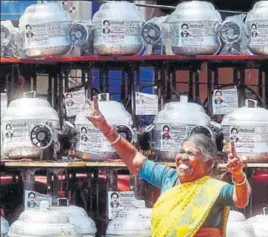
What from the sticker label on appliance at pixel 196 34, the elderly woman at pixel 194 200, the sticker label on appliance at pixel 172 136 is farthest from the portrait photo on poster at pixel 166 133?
the elderly woman at pixel 194 200

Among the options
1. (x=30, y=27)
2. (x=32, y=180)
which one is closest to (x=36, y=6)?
(x=30, y=27)

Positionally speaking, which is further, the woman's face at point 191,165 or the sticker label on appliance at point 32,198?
the sticker label on appliance at point 32,198

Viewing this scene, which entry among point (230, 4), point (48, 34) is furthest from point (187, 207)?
point (230, 4)

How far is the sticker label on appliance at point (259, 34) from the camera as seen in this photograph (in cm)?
659

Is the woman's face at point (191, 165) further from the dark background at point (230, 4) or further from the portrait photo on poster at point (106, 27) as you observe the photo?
the dark background at point (230, 4)

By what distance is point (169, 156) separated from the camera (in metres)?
6.54

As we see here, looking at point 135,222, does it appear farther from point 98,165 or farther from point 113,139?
point 113,139

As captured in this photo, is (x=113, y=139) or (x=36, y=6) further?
(x=36, y=6)

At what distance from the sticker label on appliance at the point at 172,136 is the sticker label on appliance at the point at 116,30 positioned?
772 millimetres

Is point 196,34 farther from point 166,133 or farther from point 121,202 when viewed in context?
point 121,202

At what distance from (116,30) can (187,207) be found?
101 inches

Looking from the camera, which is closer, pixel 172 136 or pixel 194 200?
pixel 194 200

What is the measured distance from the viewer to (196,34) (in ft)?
21.8

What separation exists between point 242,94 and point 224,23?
66 centimetres
